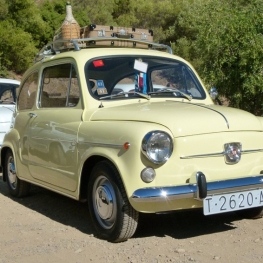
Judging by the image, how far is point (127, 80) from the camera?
5617mm

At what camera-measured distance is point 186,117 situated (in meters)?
4.56

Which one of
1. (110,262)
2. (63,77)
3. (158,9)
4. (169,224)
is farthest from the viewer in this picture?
(158,9)

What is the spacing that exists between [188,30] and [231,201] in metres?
23.6

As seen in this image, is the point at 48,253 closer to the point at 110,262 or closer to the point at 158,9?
the point at 110,262

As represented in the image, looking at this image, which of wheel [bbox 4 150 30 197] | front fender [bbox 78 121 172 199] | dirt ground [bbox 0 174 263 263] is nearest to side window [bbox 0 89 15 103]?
wheel [bbox 4 150 30 197]

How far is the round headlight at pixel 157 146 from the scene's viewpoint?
4.30m

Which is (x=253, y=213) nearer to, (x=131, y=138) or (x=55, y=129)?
(x=131, y=138)

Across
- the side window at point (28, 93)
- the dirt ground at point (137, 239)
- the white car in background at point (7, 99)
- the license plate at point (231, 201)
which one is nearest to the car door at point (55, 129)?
the side window at point (28, 93)

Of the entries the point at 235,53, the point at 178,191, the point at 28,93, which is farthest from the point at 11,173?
the point at 235,53

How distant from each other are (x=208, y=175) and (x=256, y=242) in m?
0.77

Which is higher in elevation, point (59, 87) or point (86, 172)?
point (59, 87)

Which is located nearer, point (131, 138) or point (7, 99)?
point (131, 138)

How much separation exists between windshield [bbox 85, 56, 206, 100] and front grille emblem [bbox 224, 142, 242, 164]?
1.13 m

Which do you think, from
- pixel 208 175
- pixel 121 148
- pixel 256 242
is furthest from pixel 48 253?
pixel 256 242
